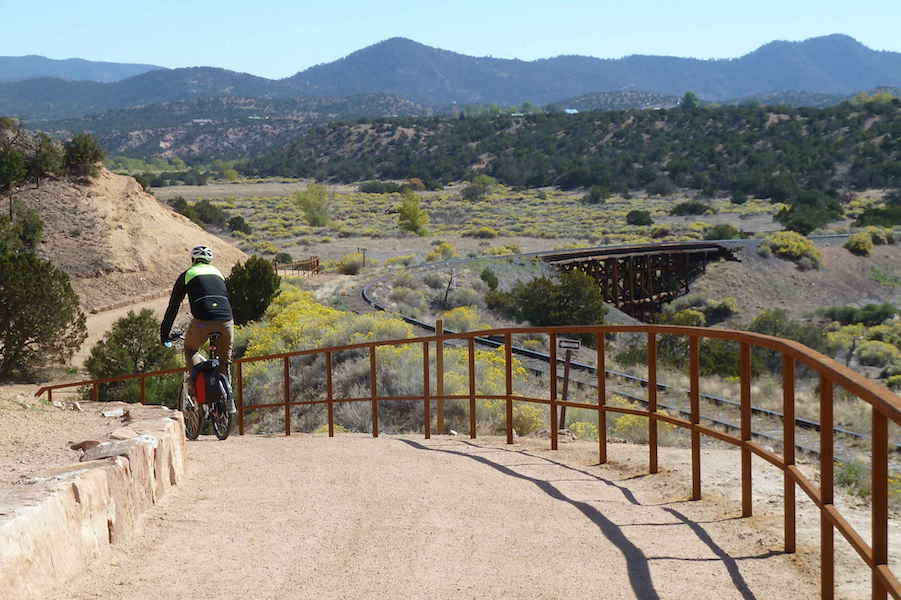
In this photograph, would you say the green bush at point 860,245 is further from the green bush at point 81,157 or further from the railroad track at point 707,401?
the green bush at point 81,157

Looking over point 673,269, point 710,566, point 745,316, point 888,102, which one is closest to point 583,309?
point 745,316

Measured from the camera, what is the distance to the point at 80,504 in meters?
5.42

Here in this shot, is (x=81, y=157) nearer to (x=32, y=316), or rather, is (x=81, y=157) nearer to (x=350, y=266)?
(x=350, y=266)

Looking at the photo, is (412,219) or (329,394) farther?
(412,219)

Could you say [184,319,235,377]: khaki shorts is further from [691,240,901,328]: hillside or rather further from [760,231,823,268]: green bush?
[760,231,823,268]: green bush

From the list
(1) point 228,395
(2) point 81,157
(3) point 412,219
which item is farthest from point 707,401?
(3) point 412,219

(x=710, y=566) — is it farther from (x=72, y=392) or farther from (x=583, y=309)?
(x=583, y=309)

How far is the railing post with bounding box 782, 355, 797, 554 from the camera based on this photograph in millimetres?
5445

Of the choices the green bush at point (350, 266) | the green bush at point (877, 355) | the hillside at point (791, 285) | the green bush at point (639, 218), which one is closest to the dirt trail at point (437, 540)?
the green bush at point (877, 355)

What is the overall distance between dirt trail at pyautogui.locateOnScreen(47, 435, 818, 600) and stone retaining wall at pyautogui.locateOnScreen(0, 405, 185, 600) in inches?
4.8

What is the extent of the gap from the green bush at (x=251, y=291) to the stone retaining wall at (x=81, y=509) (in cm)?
2381

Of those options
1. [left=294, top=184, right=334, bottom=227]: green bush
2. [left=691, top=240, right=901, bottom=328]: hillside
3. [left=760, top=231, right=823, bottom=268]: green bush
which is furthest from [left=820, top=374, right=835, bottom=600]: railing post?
[left=294, top=184, right=334, bottom=227]: green bush

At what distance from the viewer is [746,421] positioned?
626 centimetres

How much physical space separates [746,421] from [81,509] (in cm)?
372
